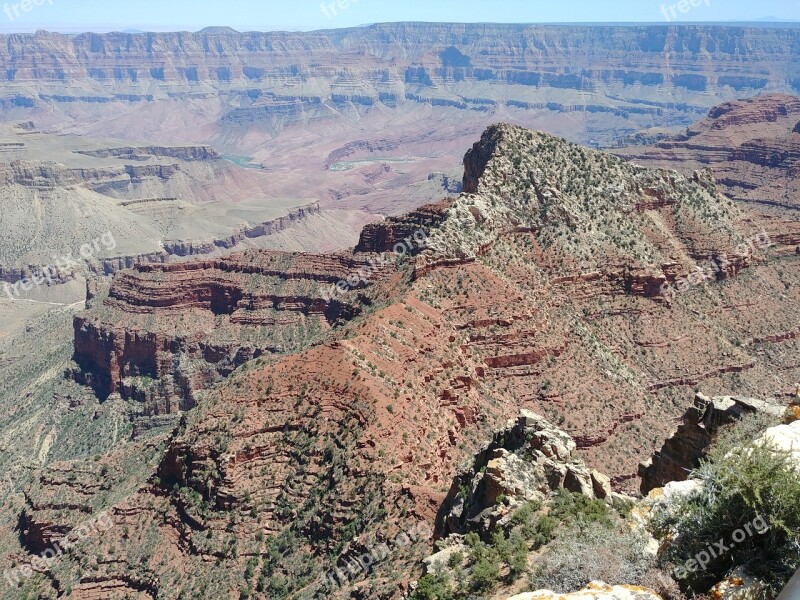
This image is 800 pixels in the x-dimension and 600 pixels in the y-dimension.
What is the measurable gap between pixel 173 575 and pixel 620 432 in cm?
3163

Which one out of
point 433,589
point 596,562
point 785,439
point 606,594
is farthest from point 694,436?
point 606,594

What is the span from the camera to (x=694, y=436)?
32.4 m

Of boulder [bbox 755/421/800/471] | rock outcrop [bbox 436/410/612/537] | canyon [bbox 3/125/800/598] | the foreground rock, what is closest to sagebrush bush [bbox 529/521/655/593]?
the foreground rock

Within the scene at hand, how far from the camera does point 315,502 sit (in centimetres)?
4381

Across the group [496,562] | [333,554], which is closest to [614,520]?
[496,562]

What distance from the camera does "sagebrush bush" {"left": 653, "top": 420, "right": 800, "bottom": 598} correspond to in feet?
54.7

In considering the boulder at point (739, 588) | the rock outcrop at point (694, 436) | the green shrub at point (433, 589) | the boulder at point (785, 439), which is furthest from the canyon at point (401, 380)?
the boulder at point (739, 588)

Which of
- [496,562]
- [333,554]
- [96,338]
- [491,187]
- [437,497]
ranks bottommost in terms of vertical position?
[96,338]

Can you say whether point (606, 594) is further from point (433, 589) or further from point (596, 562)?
point (433, 589)

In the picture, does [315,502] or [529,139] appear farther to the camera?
[529,139]

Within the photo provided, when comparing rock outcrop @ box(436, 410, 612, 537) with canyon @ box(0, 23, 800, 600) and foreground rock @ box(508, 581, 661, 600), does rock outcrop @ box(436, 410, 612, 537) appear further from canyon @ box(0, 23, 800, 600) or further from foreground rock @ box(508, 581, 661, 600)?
foreground rock @ box(508, 581, 661, 600)

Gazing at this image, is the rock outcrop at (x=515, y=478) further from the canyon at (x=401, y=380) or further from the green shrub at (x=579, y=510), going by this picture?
the green shrub at (x=579, y=510)

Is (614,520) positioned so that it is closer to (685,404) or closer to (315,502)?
(315,502)

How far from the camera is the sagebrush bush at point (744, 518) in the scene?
16.7m
